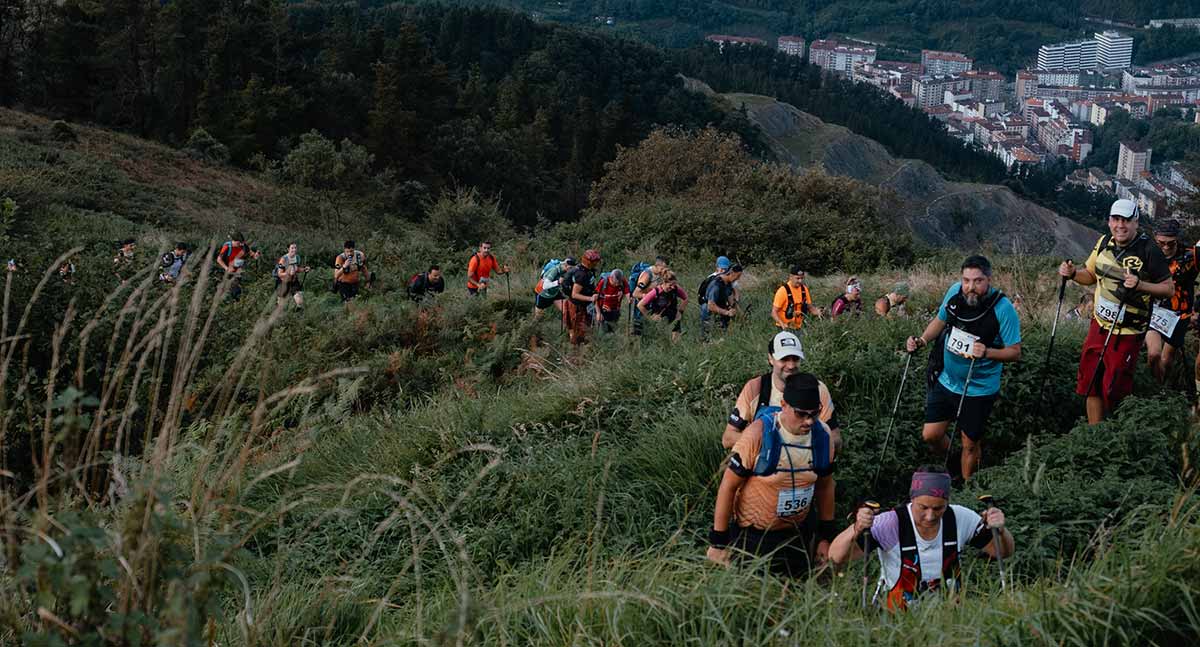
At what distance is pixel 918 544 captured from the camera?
4504mm

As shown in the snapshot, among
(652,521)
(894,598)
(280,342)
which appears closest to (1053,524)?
(894,598)

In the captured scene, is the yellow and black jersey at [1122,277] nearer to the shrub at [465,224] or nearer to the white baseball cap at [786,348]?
the white baseball cap at [786,348]

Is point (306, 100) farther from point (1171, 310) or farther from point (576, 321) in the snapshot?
point (1171, 310)

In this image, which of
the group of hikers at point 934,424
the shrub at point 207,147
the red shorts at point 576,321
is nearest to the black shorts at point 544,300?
the red shorts at point 576,321

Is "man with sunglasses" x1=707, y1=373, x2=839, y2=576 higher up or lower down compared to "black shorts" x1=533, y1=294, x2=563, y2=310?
higher up

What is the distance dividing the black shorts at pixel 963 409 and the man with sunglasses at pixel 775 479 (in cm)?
203

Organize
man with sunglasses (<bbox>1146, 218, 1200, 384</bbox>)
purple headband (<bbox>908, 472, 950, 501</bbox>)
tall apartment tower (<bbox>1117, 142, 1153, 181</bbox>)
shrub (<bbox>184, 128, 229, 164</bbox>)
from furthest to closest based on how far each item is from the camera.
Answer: tall apartment tower (<bbox>1117, 142, 1153, 181</bbox>)
shrub (<bbox>184, 128, 229, 164</bbox>)
man with sunglasses (<bbox>1146, 218, 1200, 384</bbox>)
purple headband (<bbox>908, 472, 950, 501</bbox>)

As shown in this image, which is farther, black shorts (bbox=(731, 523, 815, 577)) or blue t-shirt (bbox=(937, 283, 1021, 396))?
blue t-shirt (bbox=(937, 283, 1021, 396))

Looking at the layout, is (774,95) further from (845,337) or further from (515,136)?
(845,337)

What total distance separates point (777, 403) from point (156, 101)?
183 feet

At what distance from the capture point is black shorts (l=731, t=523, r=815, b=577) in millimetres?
4910

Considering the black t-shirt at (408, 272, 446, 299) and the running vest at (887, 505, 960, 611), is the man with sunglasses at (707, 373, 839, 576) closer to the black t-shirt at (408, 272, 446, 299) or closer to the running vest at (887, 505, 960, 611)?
the running vest at (887, 505, 960, 611)

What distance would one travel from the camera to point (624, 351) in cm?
1048

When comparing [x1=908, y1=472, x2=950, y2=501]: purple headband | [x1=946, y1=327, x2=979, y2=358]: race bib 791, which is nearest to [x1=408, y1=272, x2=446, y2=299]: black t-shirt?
[x1=946, y1=327, x2=979, y2=358]: race bib 791
